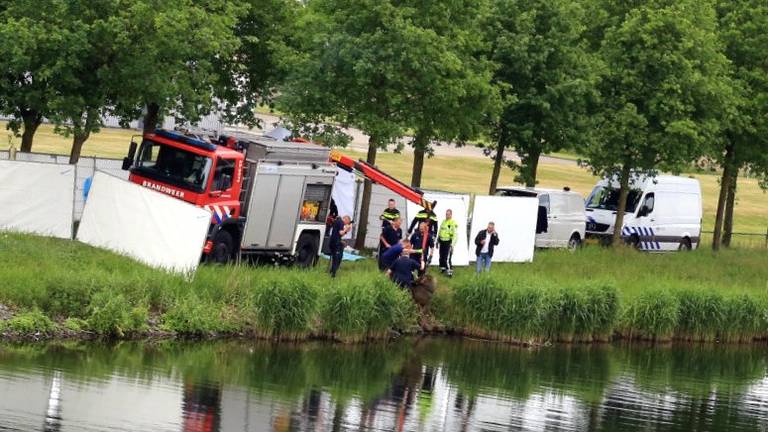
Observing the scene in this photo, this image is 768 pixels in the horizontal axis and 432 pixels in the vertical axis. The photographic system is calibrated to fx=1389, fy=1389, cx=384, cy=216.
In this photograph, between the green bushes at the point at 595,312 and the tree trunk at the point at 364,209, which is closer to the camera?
the green bushes at the point at 595,312

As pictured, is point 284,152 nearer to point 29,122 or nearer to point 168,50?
point 168,50

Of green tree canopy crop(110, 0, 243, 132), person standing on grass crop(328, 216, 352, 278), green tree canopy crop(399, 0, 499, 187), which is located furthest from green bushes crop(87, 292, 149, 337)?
green tree canopy crop(399, 0, 499, 187)

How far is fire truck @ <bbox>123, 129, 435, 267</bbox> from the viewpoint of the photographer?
29.5 m

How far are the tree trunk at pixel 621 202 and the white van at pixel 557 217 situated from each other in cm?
135

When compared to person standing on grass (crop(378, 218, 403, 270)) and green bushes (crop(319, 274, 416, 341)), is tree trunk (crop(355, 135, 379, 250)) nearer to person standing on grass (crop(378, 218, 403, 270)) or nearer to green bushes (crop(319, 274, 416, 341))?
person standing on grass (crop(378, 218, 403, 270))

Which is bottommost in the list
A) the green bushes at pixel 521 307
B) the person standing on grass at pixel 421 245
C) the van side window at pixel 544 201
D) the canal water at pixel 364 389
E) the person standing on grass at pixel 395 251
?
the canal water at pixel 364 389

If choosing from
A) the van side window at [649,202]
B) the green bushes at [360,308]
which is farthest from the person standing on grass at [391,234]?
the van side window at [649,202]

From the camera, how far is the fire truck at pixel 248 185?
96.8 feet

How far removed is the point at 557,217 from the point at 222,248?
1491 centimetres

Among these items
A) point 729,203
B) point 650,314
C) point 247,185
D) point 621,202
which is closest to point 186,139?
point 247,185

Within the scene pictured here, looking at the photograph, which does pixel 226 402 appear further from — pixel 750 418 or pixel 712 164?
pixel 712 164

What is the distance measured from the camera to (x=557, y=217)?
136 ft

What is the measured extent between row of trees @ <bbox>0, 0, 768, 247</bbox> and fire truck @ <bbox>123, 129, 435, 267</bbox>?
204 centimetres

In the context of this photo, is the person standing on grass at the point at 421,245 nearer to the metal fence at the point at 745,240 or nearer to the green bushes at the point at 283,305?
the green bushes at the point at 283,305
